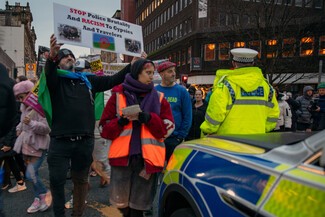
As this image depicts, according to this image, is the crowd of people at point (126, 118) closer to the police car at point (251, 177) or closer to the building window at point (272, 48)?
the police car at point (251, 177)

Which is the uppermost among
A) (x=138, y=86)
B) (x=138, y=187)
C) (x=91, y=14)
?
(x=91, y=14)

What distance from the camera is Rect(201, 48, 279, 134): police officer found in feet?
11.0

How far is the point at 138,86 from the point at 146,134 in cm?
48

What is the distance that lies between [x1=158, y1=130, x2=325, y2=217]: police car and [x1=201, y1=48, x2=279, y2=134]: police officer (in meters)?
0.98

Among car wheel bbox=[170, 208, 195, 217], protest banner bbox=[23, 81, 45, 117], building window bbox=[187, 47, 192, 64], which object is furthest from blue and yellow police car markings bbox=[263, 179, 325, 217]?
building window bbox=[187, 47, 192, 64]

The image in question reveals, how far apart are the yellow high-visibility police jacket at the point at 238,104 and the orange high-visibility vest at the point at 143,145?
26.7 inches

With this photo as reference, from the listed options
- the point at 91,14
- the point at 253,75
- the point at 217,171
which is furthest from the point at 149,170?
the point at 91,14

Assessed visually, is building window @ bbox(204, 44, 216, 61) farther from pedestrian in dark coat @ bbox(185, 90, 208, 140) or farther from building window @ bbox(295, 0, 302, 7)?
pedestrian in dark coat @ bbox(185, 90, 208, 140)

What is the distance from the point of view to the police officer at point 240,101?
3340 mm

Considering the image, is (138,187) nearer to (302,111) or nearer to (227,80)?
(227,80)

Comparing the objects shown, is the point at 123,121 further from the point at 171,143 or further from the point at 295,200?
the point at 295,200

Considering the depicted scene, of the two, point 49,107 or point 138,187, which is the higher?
point 49,107

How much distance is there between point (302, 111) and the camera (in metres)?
8.81

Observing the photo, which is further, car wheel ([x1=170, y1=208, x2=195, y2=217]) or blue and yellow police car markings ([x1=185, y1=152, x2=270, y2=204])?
car wheel ([x1=170, y1=208, x2=195, y2=217])
